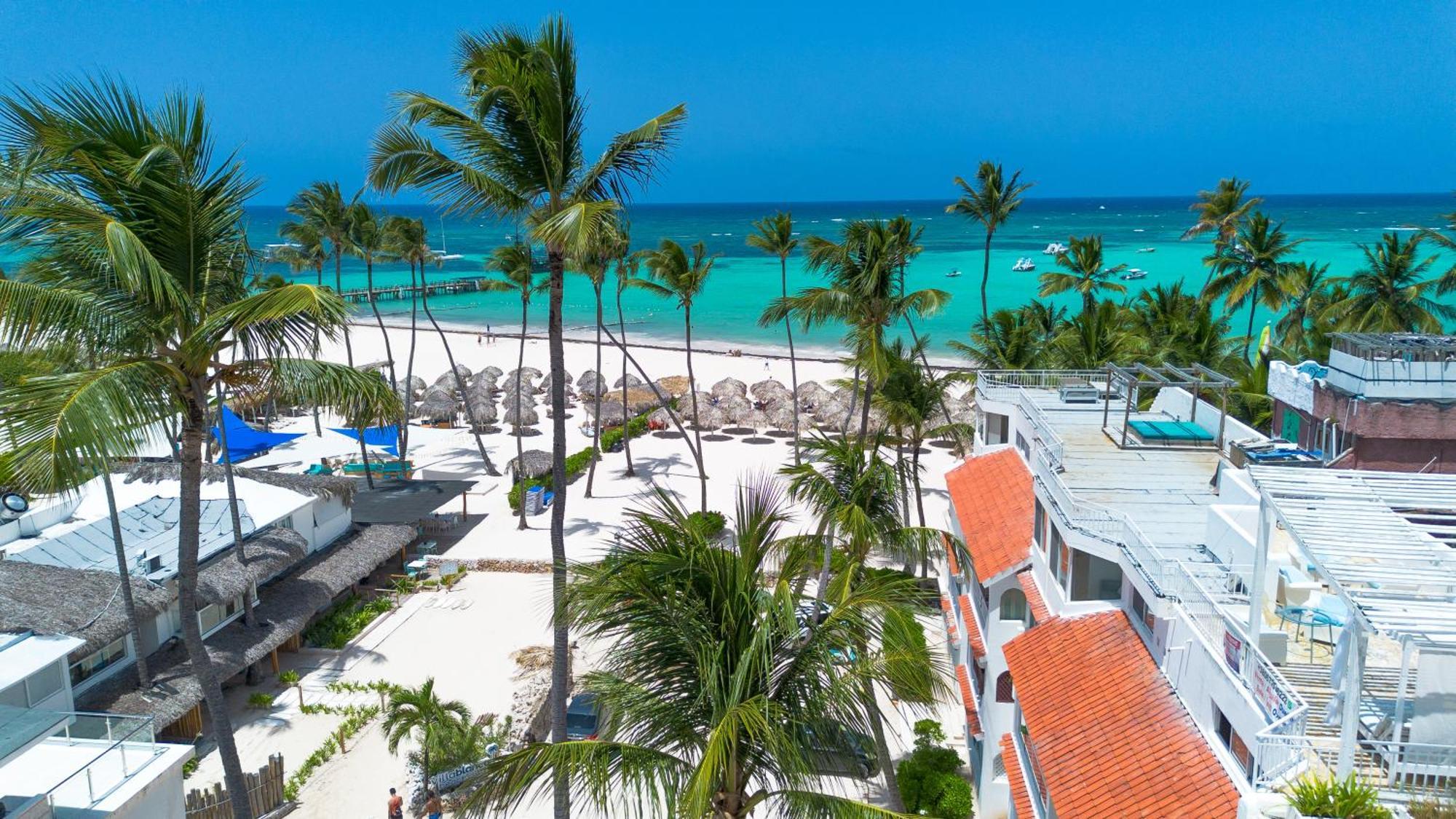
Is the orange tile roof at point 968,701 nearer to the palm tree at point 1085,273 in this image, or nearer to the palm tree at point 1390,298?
the palm tree at point 1085,273

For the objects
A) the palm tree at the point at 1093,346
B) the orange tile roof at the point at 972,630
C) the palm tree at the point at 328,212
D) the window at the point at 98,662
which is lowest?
the window at the point at 98,662

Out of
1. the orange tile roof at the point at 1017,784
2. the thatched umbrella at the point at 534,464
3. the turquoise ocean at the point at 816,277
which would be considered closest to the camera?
the orange tile roof at the point at 1017,784

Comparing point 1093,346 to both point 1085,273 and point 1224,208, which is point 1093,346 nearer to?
point 1085,273

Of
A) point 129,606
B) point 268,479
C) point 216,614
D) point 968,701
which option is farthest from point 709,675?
point 268,479

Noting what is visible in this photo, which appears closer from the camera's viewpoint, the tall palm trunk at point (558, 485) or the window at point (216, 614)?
the tall palm trunk at point (558, 485)

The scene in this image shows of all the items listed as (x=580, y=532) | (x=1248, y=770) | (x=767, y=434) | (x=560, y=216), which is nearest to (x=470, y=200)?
(x=560, y=216)

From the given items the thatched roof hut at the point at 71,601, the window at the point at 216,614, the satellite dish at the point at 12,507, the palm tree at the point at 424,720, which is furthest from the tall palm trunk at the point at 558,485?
the satellite dish at the point at 12,507
